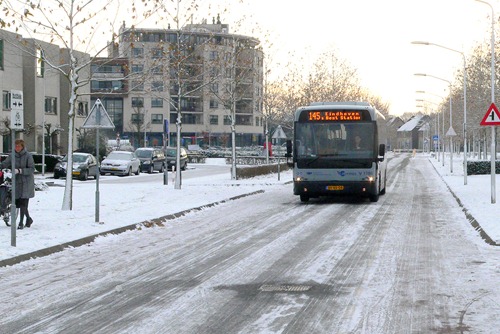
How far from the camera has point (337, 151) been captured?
76.4ft

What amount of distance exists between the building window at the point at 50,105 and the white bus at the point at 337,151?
4129 cm

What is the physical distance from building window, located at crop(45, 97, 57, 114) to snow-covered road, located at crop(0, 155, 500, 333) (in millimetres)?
46470

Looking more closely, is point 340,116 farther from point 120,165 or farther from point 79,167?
point 120,165

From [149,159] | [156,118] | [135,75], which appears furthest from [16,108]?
[156,118]

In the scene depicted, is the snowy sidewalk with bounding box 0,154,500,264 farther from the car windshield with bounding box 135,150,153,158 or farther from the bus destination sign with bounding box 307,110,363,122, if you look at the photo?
the car windshield with bounding box 135,150,153,158

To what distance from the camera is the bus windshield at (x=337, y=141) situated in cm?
2323

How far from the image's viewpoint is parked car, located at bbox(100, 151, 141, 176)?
47.3 metres

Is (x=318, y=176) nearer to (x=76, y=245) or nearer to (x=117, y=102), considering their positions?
(x=76, y=245)

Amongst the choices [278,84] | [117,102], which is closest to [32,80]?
[278,84]

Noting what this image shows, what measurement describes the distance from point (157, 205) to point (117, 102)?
99.2m

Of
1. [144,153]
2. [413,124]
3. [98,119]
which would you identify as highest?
[413,124]

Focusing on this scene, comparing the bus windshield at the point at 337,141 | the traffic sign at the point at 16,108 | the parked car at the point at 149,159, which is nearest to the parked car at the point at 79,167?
the parked car at the point at 149,159

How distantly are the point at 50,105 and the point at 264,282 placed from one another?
54.7m

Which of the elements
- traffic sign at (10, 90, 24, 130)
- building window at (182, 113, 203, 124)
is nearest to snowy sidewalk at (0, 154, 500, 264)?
traffic sign at (10, 90, 24, 130)
